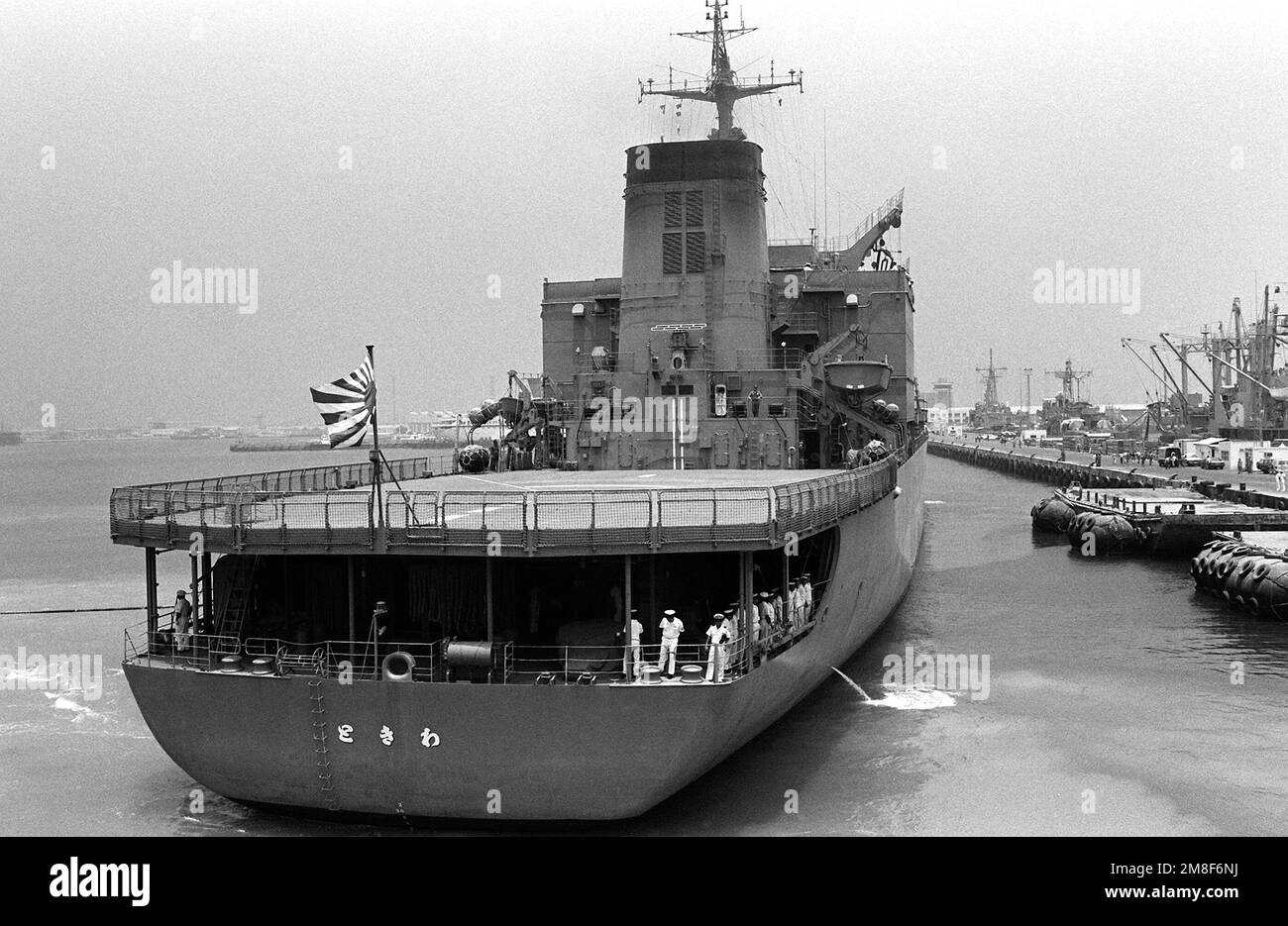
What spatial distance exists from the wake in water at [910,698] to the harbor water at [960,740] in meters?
0.08

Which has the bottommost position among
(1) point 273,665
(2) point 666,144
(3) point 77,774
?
(3) point 77,774

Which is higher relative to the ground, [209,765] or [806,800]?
[209,765]

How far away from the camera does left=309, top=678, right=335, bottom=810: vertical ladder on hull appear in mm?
14594

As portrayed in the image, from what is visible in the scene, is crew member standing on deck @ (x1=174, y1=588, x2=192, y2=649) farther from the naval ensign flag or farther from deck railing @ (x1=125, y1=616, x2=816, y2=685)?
the naval ensign flag

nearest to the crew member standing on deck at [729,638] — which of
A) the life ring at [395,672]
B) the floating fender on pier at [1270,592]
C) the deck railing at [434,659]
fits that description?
the deck railing at [434,659]

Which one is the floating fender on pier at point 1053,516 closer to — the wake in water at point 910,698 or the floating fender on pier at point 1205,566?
the floating fender on pier at point 1205,566

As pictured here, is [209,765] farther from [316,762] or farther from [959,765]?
[959,765]

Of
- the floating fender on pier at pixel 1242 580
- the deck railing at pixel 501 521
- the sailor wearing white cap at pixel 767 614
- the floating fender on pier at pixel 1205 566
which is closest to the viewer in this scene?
the deck railing at pixel 501 521

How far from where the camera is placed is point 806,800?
1792 centimetres

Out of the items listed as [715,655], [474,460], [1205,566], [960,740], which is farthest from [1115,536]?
[715,655]

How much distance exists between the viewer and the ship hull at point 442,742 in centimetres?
1420
